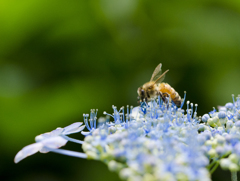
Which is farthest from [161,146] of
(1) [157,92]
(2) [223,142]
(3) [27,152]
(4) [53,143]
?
(1) [157,92]

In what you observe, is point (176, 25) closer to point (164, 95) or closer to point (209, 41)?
point (209, 41)

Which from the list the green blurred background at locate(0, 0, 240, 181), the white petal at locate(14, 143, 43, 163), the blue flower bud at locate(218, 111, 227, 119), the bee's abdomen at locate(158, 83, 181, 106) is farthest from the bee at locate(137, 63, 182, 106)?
the green blurred background at locate(0, 0, 240, 181)

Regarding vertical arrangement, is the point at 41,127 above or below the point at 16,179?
above

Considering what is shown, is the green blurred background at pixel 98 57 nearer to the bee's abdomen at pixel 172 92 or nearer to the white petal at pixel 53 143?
the bee's abdomen at pixel 172 92

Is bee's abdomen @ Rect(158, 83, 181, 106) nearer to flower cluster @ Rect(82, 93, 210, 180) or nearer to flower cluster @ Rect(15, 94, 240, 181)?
flower cluster @ Rect(15, 94, 240, 181)

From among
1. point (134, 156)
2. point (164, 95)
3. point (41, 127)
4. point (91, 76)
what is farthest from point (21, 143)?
point (134, 156)

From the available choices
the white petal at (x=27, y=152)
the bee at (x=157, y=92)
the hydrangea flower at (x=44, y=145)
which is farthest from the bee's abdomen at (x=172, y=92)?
the white petal at (x=27, y=152)
